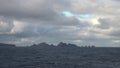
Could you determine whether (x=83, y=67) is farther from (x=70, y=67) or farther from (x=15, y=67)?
(x=15, y=67)

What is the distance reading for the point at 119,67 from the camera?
9338cm

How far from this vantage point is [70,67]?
92812 mm

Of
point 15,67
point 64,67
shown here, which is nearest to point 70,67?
point 64,67

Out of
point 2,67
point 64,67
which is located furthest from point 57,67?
point 2,67

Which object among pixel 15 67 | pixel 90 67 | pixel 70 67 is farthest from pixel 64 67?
pixel 15 67

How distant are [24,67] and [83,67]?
1703 centimetres

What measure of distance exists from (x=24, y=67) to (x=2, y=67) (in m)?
6.39

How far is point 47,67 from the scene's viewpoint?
93875mm

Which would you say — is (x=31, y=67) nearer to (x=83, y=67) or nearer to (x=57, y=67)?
(x=57, y=67)

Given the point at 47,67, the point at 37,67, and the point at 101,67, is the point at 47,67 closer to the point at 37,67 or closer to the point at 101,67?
the point at 37,67

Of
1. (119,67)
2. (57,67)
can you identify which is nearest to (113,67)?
(119,67)

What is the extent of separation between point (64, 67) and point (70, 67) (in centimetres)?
173

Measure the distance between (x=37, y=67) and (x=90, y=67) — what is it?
15.2 metres

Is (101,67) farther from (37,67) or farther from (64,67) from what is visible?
(37,67)
